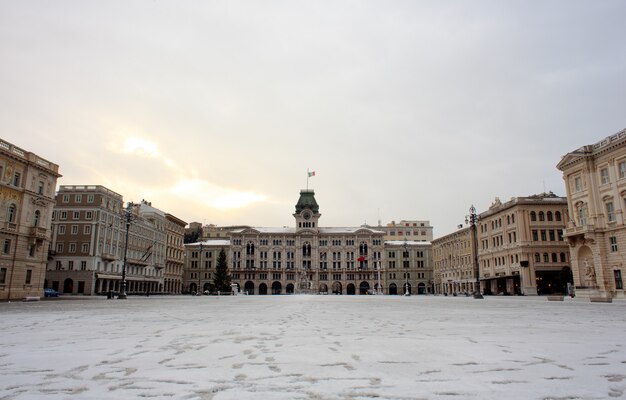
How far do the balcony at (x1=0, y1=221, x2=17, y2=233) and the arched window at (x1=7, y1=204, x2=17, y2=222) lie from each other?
0.52 metres

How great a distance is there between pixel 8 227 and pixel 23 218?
236cm

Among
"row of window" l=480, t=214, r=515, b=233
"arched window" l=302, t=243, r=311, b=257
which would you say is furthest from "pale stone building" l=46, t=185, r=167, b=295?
"row of window" l=480, t=214, r=515, b=233

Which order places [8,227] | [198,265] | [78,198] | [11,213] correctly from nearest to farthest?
[8,227]
[11,213]
[78,198]
[198,265]

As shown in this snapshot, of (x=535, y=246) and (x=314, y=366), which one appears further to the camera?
(x=535, y=246)

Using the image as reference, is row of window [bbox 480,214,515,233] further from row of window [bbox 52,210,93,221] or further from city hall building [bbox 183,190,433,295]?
row of window [bbox 52,210,93,221]

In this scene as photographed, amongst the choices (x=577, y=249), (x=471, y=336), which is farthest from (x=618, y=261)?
(x=471, y=336)

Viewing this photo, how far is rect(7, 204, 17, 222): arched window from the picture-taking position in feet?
147

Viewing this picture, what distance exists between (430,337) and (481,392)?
18.8ft

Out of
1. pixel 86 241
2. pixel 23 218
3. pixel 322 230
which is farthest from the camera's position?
pixel 322 230

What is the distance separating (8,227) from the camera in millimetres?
44375

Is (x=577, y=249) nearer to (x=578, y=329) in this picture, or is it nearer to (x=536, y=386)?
Answer: (x=578, y=329)

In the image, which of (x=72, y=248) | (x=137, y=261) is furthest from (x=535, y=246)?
(x=72, y=248)

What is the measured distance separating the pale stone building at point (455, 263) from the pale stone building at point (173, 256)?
61951 mm

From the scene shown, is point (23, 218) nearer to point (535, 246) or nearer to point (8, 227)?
point (8, 227)
